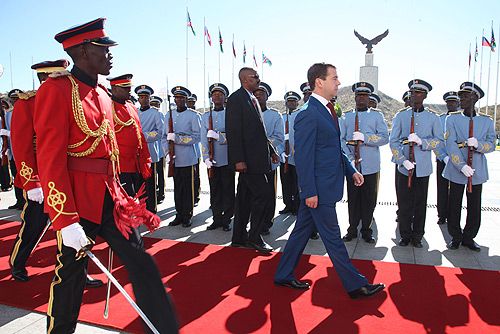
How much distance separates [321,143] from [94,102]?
1810 mm

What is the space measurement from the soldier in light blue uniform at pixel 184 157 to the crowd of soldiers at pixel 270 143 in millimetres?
15

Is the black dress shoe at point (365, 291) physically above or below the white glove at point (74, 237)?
below

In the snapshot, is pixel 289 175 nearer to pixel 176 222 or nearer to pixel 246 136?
pixel 176 222

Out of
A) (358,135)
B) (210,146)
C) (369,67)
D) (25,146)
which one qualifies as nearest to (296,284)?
(358,135)

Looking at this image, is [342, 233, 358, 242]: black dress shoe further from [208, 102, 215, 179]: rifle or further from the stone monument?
the stone monument

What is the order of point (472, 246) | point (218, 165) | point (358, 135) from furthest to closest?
point (218, 165), point (358, 135), point (472, 246)

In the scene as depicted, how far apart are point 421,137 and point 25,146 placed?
165 inches

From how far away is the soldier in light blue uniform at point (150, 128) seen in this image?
673 centimetres

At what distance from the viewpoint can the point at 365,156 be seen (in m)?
5.25

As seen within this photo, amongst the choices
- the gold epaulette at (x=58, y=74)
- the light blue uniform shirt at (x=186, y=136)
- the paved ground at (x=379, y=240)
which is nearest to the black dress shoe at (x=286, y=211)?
the paved ground at (x=379, y=240)

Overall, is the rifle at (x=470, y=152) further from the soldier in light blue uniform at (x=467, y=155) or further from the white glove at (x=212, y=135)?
the white glove at (x=212, y=135)

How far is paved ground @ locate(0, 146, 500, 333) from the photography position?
3203 mm

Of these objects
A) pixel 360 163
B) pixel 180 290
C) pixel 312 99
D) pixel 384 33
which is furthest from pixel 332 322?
pixel 384 33

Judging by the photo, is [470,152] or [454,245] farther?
[454,245]
